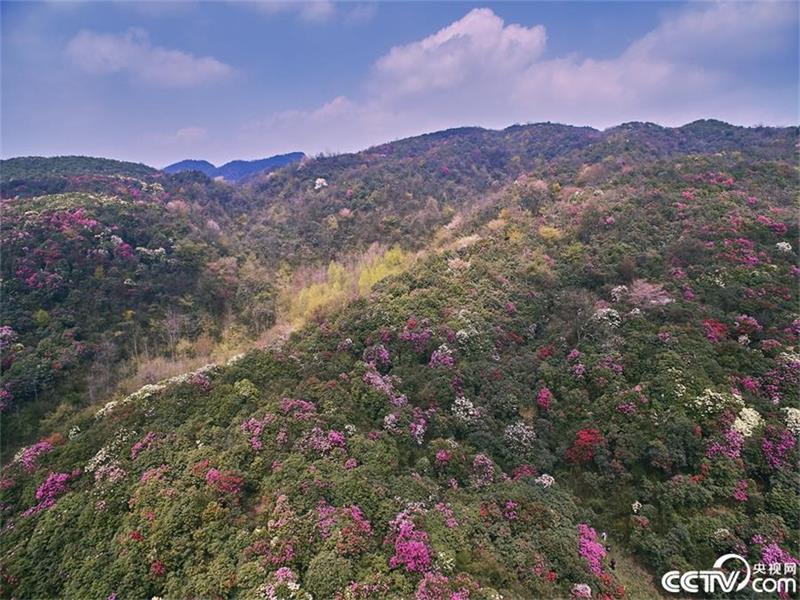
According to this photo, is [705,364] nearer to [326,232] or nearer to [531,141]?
[326,232]

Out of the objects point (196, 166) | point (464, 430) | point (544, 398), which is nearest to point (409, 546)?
point (464, 430)

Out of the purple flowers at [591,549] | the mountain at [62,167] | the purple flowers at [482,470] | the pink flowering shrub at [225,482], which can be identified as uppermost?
the mountain at [62,167]

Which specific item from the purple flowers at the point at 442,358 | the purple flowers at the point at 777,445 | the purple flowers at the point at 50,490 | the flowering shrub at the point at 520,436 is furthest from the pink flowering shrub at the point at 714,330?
the purple flowers at the point at 50,490

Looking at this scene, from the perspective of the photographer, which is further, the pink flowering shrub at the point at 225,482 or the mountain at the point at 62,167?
the mountain at the point at 62,167

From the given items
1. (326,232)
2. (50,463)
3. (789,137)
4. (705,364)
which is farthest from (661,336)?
(789,137)

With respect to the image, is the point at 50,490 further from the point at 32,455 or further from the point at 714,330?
the point at 714,330

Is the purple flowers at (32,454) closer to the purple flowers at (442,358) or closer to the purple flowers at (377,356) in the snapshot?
the purple flowers at (377,356)
